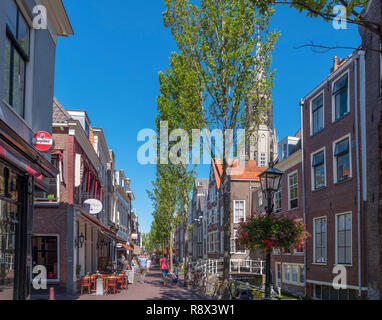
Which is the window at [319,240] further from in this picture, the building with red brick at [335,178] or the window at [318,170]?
the window at [318,170]

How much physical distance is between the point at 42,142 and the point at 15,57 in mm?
2304

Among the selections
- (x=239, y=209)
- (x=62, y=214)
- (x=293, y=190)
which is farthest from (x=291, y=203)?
(x=239, y=209)

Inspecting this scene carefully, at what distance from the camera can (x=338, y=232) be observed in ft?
62.6

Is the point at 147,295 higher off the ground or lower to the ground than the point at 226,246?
lower

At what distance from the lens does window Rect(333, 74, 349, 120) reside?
18.8m

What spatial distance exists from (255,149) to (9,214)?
7648cm

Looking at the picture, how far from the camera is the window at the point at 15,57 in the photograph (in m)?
9.70

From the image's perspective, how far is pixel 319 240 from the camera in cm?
2120

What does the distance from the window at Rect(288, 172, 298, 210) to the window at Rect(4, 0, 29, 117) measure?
18.5m

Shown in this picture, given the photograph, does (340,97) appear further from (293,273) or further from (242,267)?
(242,267)

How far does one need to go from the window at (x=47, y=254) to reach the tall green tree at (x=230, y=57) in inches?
355

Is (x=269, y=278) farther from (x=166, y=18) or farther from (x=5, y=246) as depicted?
(x=166, y=18)

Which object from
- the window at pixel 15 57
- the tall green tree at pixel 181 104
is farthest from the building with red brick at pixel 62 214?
the window at pixel 15 57
